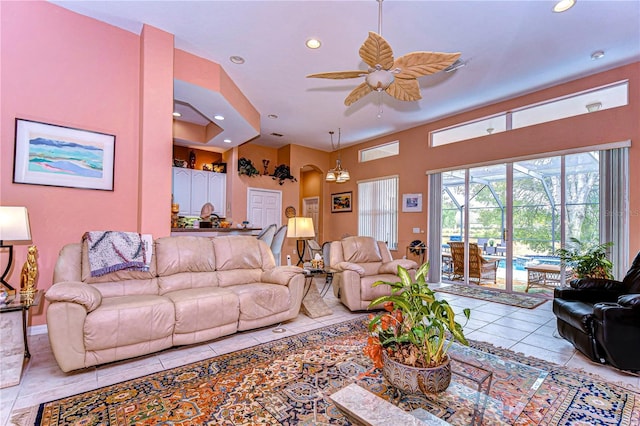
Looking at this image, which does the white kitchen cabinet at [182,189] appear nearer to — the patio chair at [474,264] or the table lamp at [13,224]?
the table lamp at [13,224]

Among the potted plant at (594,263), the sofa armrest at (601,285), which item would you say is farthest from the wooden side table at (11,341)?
the potted plant at (594,263)

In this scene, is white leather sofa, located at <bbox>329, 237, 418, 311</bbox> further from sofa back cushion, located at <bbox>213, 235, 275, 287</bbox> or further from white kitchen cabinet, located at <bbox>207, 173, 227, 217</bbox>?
white kitchen cabinet, located at <bbox>207, 173, 227, 217</bbox>

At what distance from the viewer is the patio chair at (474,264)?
5449 mm

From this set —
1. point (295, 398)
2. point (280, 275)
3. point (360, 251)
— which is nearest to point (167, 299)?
point (280, 275)

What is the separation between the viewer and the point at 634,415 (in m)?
1.83

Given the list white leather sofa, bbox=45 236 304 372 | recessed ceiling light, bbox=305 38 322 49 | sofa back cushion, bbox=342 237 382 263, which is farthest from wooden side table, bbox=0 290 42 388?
recessed ceiling light, bbox=305 38 322 49

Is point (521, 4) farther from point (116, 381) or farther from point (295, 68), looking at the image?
point (116, 381)

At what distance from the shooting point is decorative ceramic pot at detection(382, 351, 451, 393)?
151cm

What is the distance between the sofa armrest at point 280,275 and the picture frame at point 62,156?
2.09 meters

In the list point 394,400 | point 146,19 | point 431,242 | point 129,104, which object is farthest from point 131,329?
point 431,242

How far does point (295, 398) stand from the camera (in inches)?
77.0

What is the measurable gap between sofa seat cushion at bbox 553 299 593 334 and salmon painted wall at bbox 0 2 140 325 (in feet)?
15.3

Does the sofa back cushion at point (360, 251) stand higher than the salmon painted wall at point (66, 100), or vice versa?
the salmon painted wall at point (66, 100)

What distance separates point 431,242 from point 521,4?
13.8ft
